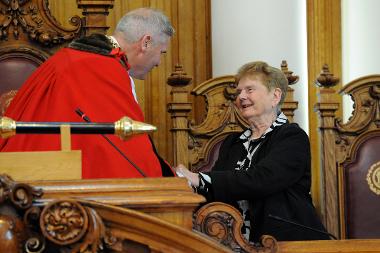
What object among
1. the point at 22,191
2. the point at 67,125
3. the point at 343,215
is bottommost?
the point at 343,215

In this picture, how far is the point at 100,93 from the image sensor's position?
3924 mm

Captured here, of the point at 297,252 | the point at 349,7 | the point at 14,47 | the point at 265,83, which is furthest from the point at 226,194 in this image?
the point at 349,7

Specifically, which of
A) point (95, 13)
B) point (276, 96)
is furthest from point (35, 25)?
point (276, 96)

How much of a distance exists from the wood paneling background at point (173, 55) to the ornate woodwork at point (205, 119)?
75 cm

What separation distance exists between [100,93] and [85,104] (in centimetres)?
10

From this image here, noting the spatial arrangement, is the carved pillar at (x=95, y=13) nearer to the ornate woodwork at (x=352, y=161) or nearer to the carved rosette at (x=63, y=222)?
the ornate woodwork at (x=352, y=161)

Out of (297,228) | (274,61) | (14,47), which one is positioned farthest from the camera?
(274,61)

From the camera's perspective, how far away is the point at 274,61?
6.10 metres

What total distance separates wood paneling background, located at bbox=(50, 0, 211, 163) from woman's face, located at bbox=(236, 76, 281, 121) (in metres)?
1.74

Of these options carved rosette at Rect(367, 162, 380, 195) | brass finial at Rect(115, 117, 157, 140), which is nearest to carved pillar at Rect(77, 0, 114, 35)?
carved rosette at Rect(367, 162, 380, 195)

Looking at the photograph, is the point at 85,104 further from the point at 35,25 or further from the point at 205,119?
the point at 205,119

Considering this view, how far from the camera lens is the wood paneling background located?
599 cm

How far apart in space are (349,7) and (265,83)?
2306 millimetres

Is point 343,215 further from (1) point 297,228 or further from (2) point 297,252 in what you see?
(2) point 297,252
